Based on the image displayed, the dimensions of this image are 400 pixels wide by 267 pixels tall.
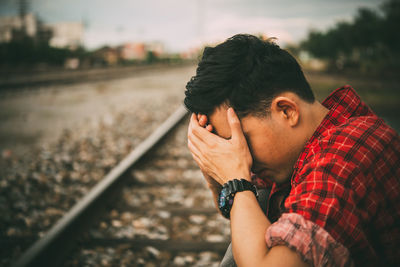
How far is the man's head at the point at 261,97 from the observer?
4.07ft

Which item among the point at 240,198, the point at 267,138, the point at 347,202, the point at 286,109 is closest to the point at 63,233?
the point at 240,198

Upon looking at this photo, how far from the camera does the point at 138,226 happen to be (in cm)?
281

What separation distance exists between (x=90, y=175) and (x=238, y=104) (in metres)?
3.29

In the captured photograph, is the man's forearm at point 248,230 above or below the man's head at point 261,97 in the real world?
below

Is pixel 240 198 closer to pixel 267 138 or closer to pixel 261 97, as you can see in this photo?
pixel 267 138

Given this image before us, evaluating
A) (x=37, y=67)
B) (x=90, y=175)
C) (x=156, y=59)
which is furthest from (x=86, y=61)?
Answer: (x=90, y=175)

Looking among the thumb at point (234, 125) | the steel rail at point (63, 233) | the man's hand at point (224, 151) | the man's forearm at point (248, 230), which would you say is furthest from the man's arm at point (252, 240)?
the steel rail at point (63, 233)

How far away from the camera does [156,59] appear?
5934 centimetres

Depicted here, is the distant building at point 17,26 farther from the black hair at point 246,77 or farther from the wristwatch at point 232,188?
the wristwatch at point 232,188

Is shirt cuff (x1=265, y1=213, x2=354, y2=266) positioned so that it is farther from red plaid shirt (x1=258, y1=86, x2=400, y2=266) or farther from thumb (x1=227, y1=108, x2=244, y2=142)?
thumb (x1=227, y1=108, x2=244, y2=142)

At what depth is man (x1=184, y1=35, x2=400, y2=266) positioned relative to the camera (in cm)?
93

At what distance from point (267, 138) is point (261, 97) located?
173 mm

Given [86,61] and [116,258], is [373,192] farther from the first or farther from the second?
[86,61]

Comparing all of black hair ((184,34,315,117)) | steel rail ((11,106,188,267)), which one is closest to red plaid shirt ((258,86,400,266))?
black hair ((184,34,315,117))
